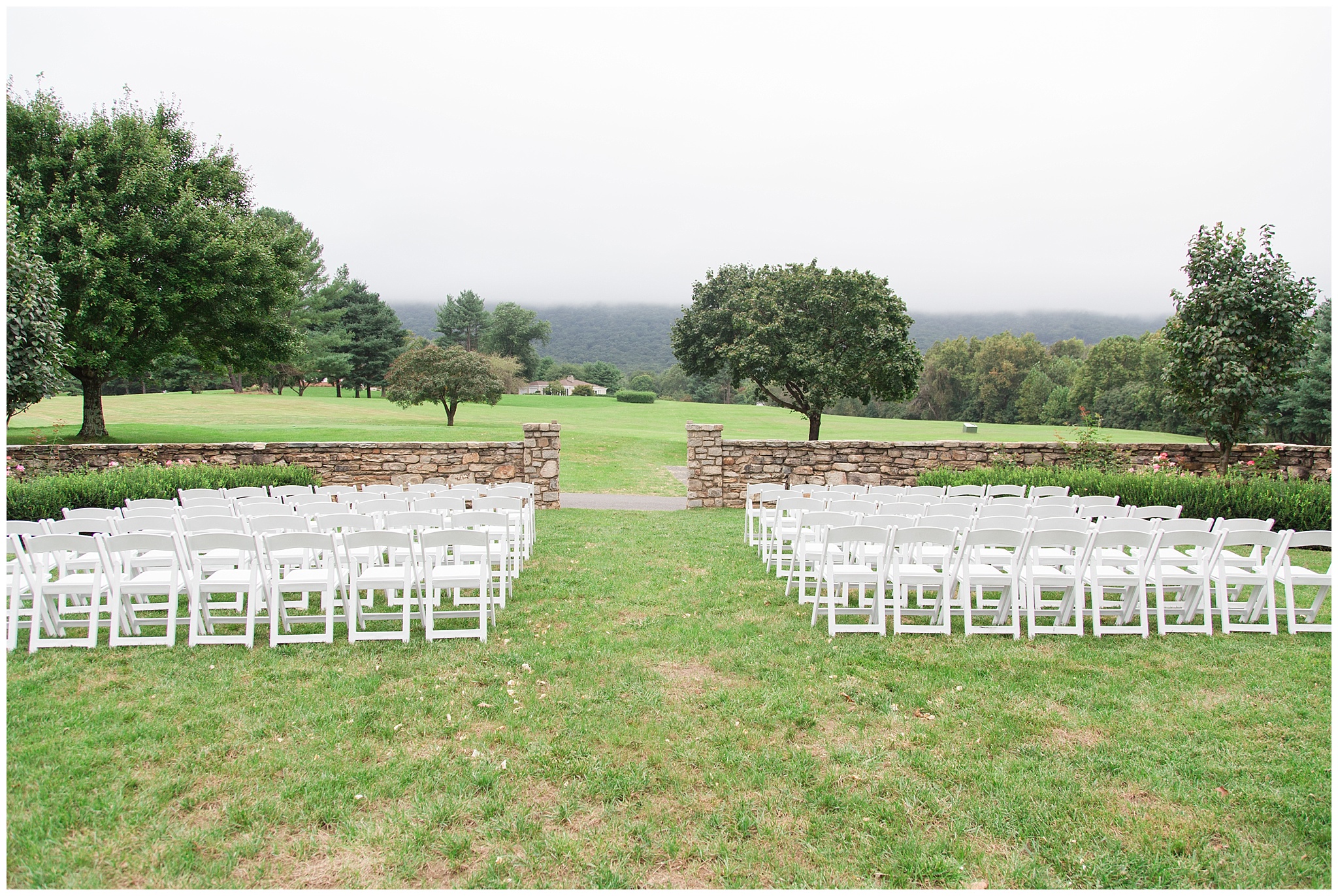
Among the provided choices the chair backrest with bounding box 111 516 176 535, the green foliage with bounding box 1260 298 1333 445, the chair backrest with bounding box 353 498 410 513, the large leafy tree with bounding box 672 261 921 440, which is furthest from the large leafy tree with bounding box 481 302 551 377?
the chair backrest with bounding box 111 516 176 535

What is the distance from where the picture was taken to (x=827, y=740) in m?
3.80

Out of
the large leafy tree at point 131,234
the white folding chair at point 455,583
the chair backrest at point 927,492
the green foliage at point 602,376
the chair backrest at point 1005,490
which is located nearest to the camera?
the white folding chair at point 455,583

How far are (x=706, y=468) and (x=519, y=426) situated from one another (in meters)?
16.7

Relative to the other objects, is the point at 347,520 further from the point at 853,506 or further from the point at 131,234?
the point at 131,234

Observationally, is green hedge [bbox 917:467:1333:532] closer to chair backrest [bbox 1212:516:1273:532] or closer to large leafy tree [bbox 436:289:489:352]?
chair backrest [bbox 1212:516:1273:532]

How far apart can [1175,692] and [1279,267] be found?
12.2 metres

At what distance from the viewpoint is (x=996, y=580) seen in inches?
225

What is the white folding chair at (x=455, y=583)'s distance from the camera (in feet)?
17.2

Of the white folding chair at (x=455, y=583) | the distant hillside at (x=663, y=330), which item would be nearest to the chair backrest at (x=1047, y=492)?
the white folding chair at (x=455, y=583)

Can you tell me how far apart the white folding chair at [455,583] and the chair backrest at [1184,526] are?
502 cm

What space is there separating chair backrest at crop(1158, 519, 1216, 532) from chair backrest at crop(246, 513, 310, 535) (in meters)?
6.73

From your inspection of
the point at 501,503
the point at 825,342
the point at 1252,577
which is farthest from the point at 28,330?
the point at 825,342

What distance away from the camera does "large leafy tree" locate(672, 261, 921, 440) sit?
73.9 feet

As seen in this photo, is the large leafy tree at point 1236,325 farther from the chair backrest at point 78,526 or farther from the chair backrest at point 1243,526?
the chair backrest at point 78,526
